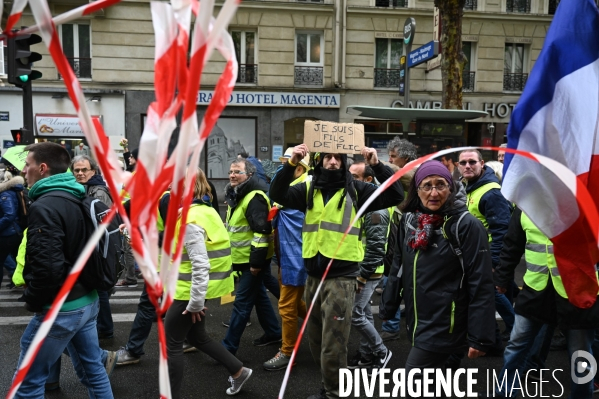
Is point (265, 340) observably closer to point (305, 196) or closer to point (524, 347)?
point (305, 196)

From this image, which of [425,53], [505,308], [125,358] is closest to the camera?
[125,358]

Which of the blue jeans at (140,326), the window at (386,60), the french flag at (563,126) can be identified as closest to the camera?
the french flag at (563,126)

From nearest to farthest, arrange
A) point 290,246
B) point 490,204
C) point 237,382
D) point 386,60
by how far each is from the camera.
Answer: point 237,382, point 290,246, point 490,204, point 386,60

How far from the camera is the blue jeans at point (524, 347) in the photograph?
331 centimetres

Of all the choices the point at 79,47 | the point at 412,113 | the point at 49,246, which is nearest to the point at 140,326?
the point at 49,246

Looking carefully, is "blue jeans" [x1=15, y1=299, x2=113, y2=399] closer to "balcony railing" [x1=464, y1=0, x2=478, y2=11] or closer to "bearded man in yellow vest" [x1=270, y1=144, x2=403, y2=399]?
"bearded man in yellow vest" [x1=270, y1=144, x2=403, y2=399]

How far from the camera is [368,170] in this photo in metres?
4.82

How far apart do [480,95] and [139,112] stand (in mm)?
12551

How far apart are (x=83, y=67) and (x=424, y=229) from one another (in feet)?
58.2

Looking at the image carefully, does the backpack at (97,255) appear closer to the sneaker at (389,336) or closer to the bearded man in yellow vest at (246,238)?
the bearded man in yellow vest at (246,238)

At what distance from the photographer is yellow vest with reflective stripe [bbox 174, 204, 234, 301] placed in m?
3.55

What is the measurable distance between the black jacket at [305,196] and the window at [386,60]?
16.1 m

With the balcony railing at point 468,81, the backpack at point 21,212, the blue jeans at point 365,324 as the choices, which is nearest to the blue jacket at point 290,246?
the blue jeans at point 365,324

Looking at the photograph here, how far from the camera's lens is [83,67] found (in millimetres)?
18016
